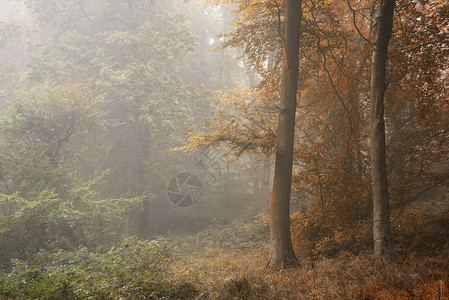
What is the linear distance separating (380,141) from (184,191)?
16.7 metres

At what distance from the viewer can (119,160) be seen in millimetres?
17109

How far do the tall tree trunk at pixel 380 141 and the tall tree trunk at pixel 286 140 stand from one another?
1863 mm

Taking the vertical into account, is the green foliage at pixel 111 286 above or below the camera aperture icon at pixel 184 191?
below

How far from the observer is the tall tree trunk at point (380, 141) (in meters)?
4.48

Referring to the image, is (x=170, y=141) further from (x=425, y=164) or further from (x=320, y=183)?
(x=425, y=164)

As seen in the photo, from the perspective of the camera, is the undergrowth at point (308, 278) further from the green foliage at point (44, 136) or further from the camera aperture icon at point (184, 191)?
the camera aperture icon at point (184, 191)

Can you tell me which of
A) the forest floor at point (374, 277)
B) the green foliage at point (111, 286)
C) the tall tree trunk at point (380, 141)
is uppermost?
the tall tree trunk at point (380, 141)

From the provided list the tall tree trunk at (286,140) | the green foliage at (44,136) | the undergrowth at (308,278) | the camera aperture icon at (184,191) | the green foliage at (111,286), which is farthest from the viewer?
the camera aperture icon at (184,191)

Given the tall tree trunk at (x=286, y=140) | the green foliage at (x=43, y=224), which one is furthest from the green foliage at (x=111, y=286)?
the green foliage at (x=43, y=224)

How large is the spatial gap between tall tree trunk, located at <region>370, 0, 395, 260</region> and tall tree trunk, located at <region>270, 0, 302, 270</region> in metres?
1.86

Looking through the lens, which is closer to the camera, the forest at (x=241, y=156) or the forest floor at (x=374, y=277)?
the forest floor at (x=374, y=277)

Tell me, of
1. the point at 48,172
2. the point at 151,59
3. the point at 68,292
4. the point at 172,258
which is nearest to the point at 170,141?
the point at 151,59

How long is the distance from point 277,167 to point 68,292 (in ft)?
15.2

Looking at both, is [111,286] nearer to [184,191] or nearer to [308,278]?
[308,278]
